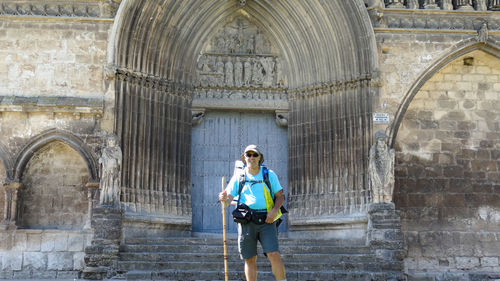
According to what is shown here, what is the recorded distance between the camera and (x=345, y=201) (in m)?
12.8

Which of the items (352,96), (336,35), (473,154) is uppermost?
(336,35)

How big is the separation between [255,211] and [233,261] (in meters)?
4.29

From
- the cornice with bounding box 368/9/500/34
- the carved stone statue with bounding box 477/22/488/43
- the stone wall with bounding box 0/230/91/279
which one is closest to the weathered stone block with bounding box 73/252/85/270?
the stone wall with bounding box 0/230/91/279

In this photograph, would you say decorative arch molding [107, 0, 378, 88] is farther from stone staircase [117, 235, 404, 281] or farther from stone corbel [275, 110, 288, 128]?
stone staircase [117, 235, 404, 281]

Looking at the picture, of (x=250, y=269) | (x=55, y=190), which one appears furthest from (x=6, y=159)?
(x=250, y=269)

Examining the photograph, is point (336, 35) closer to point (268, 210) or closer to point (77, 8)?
point (77, 8)

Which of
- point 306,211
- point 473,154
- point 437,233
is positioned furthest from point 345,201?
point 473,154

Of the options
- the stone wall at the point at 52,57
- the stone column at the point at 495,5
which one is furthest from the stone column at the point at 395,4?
the stone wall at the point at 52,57

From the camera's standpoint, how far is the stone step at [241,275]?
Result: 10531mm

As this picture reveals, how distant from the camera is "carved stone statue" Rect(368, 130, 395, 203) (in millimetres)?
12141

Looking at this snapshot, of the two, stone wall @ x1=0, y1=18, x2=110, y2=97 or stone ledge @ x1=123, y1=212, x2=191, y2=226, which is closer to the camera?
stone ledge @ x1=123, y1=212, x2=191, y2=226

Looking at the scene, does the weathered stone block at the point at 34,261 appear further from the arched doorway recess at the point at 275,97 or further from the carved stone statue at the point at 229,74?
the carved stone statue at the point at 229,74

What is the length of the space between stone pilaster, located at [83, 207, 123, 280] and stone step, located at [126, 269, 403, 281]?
1.61 feet

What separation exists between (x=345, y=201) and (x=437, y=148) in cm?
232
